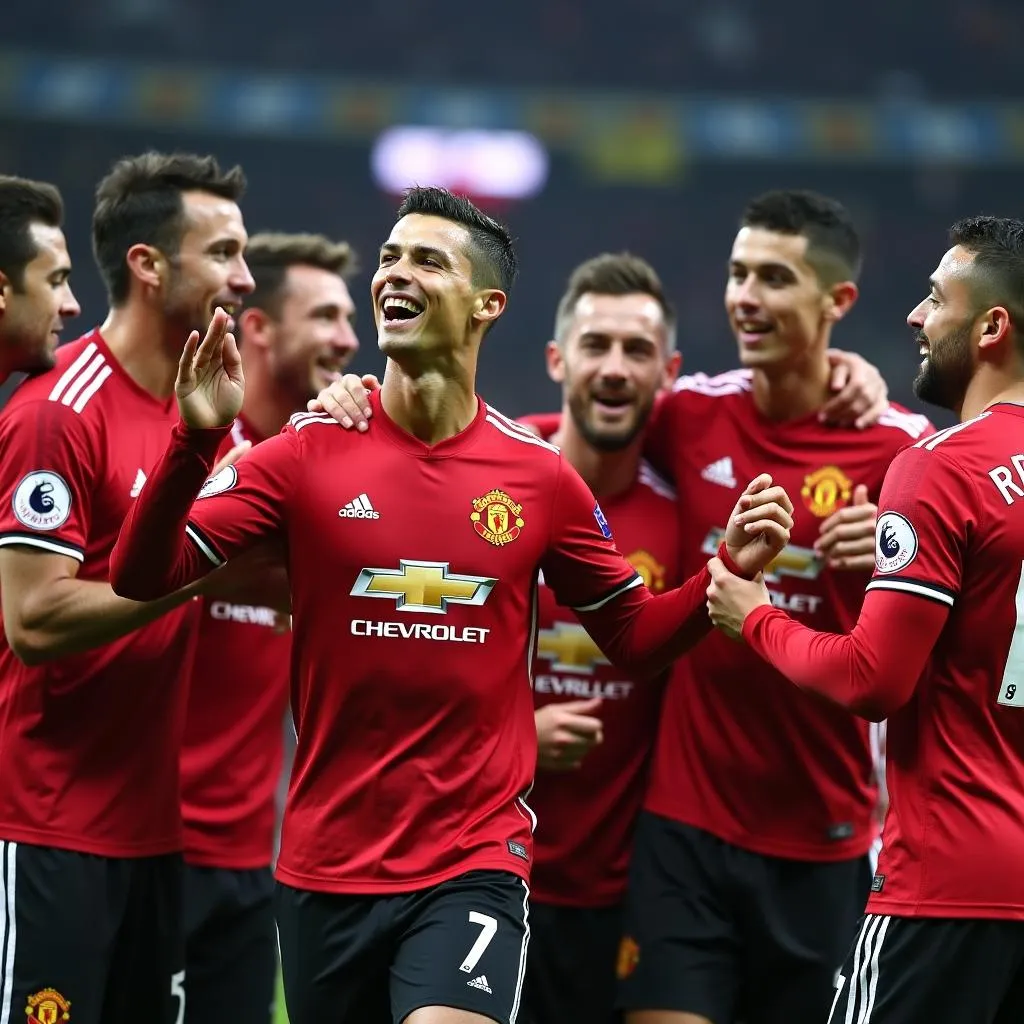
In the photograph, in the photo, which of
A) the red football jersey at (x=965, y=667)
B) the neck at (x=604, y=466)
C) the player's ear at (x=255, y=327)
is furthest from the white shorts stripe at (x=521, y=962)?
the player's ear at (x=255, y=327)

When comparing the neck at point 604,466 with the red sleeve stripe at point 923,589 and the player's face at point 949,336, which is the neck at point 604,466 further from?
the red sleeve stripe at point 923,589

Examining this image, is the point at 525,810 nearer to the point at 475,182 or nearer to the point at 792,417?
the point at 792,417

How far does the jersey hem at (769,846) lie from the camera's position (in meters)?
5.10

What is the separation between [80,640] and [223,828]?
4.18 ft

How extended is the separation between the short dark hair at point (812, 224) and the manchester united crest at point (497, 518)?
192 cm

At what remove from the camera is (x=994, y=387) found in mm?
4160

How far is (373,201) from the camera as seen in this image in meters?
31.3

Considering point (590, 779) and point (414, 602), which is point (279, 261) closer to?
point (590, 779)

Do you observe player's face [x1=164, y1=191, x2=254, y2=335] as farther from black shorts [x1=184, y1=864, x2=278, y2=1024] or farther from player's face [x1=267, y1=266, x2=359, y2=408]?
black shorts [x1=184, y1=864, x2=278, y2=1024]

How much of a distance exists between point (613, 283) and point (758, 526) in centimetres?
185

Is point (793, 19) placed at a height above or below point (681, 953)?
above

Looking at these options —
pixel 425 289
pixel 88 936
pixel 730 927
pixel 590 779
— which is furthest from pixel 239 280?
pixel 730 927

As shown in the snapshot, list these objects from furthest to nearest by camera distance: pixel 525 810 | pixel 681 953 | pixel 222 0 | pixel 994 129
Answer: pixel 222 0 < pixel 994 129 < pixel 681 953 < pixel 525 810

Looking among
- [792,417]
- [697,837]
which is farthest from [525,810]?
[792,417]
